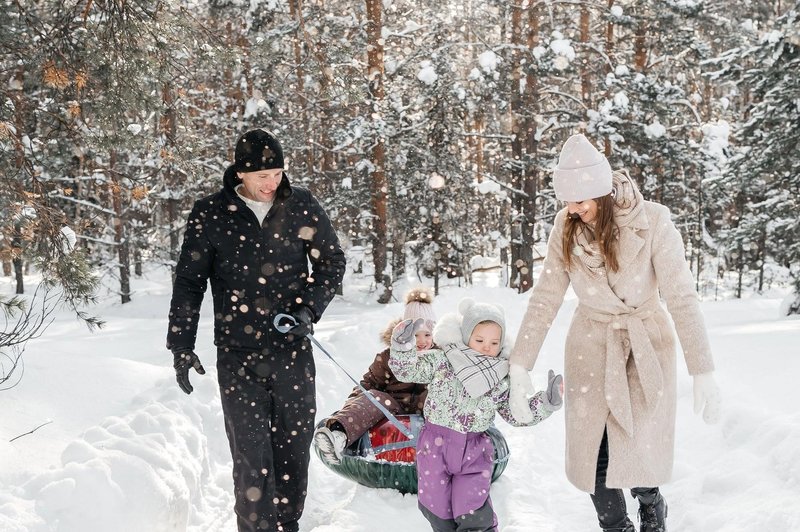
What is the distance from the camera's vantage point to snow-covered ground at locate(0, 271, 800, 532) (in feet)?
13.0

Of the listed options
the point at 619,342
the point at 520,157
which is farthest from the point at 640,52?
the point at 619,342

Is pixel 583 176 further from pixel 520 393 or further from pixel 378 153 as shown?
pixel 378 153

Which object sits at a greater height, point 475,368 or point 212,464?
point 475,368

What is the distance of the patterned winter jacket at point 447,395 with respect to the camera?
3.67 metres

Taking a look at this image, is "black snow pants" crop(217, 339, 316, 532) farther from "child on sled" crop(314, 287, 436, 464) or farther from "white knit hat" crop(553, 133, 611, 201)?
"white knit hat" crop(553, 133, 611, 201)

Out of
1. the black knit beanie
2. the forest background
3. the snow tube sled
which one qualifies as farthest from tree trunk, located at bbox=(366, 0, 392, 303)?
the black knit beanie

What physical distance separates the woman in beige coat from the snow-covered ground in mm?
922

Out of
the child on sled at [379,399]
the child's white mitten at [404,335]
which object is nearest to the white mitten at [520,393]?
the child's white mitten at [404,335]

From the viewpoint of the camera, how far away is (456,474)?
12.0 feet

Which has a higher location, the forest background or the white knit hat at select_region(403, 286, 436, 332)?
the forest background

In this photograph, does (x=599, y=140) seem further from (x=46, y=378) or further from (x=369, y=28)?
(x=46, y=378)

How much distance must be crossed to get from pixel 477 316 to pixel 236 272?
1.48m

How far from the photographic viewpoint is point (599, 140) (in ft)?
55.8

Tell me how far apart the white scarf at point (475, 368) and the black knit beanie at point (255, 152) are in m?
1.55
